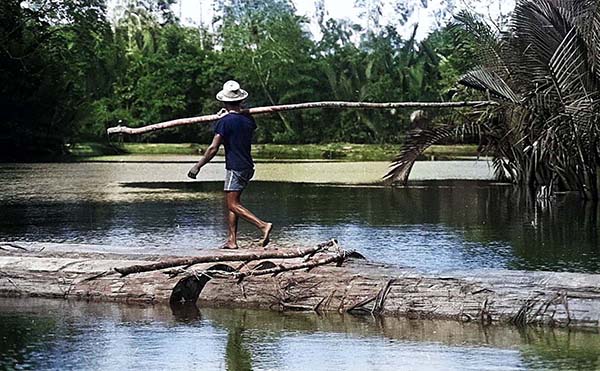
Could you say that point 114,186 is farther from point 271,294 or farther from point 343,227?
point 271,294

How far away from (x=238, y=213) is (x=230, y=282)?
6.34ft

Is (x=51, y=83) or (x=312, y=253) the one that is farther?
(x=51, y=83)

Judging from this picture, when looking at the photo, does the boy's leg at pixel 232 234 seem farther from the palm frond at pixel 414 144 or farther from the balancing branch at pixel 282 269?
the palm frond at pixel 414 144

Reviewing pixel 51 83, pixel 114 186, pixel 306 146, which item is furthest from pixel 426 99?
pixel 114 186

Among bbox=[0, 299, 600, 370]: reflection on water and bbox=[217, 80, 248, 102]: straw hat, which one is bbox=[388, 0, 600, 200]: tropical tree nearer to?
bbox=[217, 80, 248, 102]: straw hat

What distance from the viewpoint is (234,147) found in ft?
36.1

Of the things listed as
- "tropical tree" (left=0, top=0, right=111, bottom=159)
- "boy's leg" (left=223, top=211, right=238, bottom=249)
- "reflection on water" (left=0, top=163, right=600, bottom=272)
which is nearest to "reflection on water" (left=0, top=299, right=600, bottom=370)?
"reflection on water" (left=0, top=163, right=600, bottom=272)

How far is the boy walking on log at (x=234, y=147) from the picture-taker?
11.0 metres

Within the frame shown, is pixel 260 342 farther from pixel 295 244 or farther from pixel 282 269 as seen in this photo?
pixel 295 244

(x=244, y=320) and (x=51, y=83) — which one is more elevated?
(x=51, y=83)

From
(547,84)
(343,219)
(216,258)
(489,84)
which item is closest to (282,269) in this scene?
(216,258)

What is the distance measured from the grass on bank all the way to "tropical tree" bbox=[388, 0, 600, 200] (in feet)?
80.6

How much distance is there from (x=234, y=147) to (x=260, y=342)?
3529 millimetres

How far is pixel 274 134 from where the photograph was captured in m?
62.9
